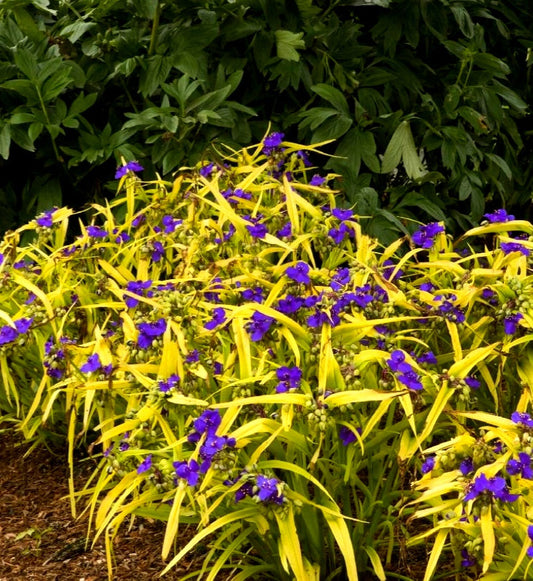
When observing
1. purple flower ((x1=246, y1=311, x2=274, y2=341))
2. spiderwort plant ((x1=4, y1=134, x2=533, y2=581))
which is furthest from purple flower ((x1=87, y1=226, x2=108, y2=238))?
purple flower ((x1=246, y1=311, x2=274, y2=341))

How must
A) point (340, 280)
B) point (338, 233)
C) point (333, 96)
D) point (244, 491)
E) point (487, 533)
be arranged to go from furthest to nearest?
point (333, 96) < point (338, 233) < point (340, 280) < point (244, 491) < point (487, 533)

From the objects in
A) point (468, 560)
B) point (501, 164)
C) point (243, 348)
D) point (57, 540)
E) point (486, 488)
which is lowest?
point (57, 540)

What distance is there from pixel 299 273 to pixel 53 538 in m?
1.02

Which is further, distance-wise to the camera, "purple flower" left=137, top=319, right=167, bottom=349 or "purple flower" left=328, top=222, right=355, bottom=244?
"purple flower" left=328, top=222, right=355, bottom=244

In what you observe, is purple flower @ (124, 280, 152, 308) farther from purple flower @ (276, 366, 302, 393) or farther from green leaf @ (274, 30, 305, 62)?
green leaf @ (274, 30, 305, 62)

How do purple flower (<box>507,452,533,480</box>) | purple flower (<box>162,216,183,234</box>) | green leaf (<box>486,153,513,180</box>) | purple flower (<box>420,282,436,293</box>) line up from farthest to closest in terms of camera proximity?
green leaf (<box>486,153,513,180</box>) → purple flower (<box>162,216,183,234</box>) → purple flower (<box>420,282,436,293</box>) → purple flower (<box>507,452,533,480</box>)

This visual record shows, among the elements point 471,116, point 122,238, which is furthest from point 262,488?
point 471,116

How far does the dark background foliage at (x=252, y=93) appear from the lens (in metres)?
3.25

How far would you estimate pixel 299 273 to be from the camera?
2.11 meters

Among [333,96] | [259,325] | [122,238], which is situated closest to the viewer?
[259,325]

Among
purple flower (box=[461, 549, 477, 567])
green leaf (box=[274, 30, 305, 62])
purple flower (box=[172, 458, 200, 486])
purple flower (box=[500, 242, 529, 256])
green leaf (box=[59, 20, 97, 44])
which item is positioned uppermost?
green leaf (box=[59, 20, 97, 44])

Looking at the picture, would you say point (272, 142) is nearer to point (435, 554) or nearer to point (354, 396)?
point (354, 396)

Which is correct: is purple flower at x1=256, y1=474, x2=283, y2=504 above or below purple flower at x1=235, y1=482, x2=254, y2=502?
above

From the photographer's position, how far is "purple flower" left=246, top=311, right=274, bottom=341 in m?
2.02
